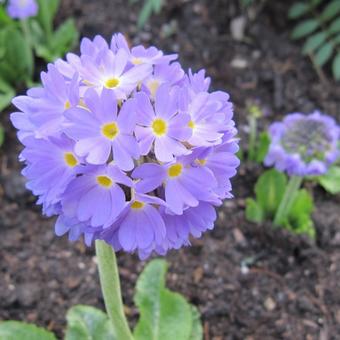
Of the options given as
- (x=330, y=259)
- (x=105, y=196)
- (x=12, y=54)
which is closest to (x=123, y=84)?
(x=105, y=196)

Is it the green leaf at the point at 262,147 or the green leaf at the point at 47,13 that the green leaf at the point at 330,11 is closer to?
the green leaf at the point at 262,147

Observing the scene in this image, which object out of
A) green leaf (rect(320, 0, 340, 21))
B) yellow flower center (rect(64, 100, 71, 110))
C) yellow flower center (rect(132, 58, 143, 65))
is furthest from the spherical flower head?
yellow flower center (rect(64, 100, 71, 110))

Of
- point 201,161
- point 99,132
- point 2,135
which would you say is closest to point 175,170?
point 201,161

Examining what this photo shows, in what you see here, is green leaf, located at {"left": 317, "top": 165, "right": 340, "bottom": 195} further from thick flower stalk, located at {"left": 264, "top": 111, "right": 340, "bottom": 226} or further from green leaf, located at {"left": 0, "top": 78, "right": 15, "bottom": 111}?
green leaf, located at {"left": 0, "top": 78, "right": 15, "bottom": 111}

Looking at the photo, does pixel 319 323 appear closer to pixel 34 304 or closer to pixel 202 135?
pixel 34 304

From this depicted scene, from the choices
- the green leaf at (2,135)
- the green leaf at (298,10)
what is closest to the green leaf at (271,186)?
the green leaf at (298,10)
